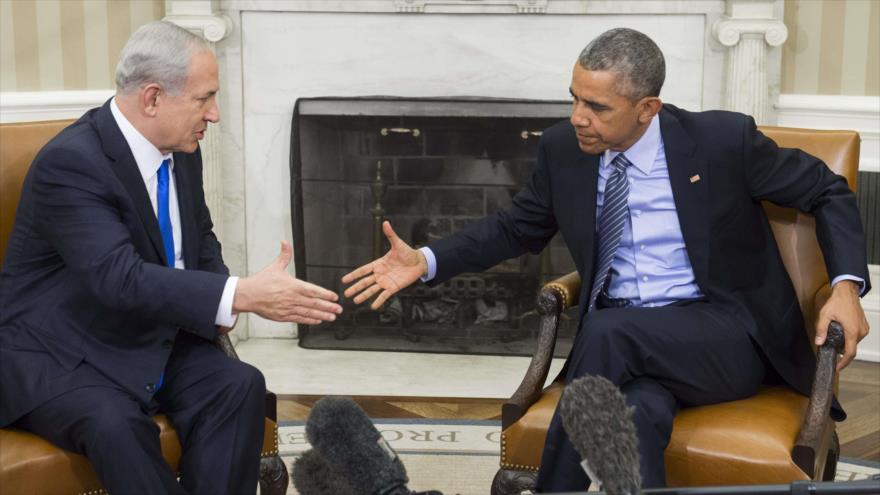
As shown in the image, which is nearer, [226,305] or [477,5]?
[226,305]

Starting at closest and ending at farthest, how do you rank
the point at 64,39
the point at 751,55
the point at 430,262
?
1. the point at 430,262
2. the point at 751,55
3. the point at 64,39

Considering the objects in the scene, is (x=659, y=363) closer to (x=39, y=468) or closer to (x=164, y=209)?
(x=164, y=209)

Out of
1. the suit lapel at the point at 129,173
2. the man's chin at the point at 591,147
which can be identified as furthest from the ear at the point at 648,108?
the suit lapel at the point at 129,173

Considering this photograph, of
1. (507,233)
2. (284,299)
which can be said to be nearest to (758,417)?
(507,233)

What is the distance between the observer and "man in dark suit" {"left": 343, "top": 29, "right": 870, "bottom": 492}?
276 centimetres

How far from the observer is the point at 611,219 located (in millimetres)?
2910

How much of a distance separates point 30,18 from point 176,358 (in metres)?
2.40

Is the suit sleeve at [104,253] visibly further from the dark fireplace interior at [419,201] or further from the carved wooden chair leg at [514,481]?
the dark fireplace interior at [419,201]

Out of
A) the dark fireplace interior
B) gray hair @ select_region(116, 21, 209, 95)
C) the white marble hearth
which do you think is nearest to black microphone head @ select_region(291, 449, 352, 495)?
gray hair @ select_region(116, 21, 209, 95)

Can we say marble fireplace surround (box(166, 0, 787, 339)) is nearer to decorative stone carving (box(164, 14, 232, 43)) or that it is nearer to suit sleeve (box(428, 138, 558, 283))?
decorative stone carving (box(164, 14, 232, 43))

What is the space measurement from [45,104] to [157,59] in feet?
7.34

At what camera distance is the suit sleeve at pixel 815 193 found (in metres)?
2.80

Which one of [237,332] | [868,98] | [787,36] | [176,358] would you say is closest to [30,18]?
[237,332]

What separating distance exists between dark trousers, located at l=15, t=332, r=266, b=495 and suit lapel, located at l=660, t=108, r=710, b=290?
1020 millimetres
